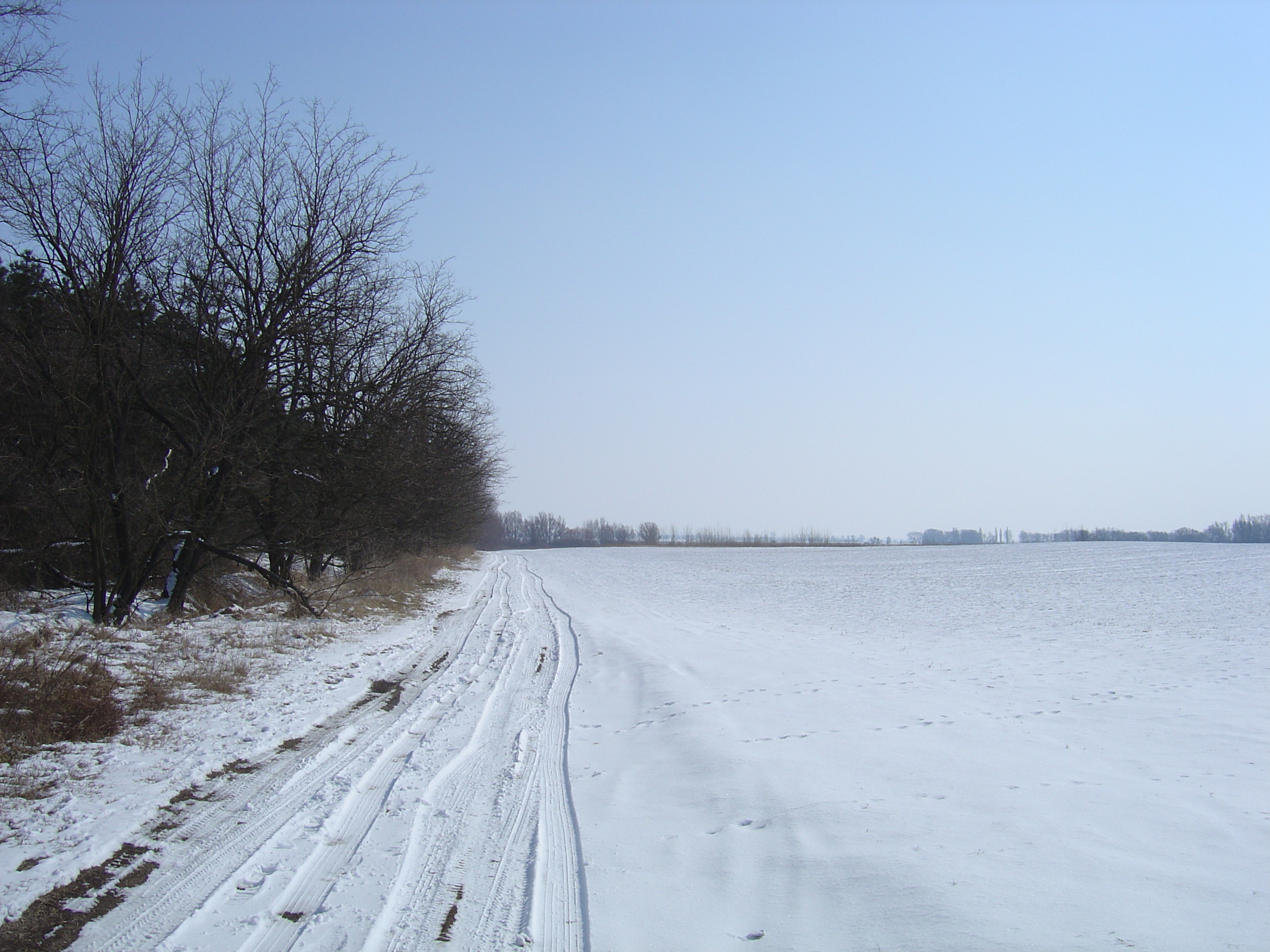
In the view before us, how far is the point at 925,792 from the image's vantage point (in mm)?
5738

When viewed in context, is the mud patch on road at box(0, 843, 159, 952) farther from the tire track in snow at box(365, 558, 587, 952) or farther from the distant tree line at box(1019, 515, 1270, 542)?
the distant tree line at box(1019, 515, 1270, 542)

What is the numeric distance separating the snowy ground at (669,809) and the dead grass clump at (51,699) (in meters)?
0.33

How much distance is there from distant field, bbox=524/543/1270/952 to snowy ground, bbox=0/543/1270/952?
0.03 m

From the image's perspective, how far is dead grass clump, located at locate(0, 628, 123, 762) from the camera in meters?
6.25

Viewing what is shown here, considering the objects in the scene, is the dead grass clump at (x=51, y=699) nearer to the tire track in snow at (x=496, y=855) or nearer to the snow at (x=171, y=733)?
the snow at (x=171, y=733)

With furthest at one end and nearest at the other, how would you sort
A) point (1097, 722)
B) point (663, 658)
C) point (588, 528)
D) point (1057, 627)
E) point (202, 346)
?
point (588, 528) → point (1057, 627) → point (202, 346) → point (663, 658) → point (1097, 722)

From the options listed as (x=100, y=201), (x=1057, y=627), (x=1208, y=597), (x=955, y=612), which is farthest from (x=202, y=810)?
(x=1208, y=597)

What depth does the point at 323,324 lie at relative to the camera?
1583cm

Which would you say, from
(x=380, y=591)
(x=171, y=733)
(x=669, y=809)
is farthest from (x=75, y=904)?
(x=380, y=591)

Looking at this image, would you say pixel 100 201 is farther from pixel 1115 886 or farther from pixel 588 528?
pixel 588 528

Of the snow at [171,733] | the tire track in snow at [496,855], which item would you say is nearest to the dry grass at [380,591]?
the snow at [171,733]

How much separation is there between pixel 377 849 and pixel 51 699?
14.4 feet

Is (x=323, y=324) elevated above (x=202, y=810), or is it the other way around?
(x=323, y=324)

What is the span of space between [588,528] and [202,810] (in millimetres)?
186519
